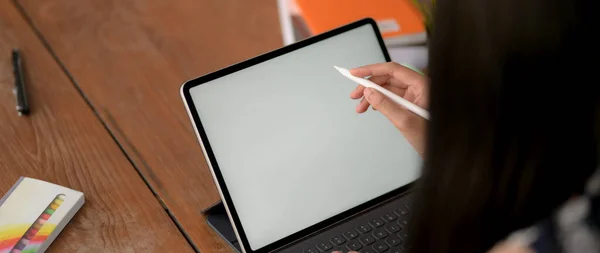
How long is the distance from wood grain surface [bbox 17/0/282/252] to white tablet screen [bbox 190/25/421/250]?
9cm

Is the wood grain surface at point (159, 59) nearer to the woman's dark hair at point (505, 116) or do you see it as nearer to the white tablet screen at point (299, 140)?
the white tablet screen at point (299, 140)

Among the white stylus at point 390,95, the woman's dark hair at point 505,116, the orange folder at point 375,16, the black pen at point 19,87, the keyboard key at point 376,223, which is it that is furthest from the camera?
the orange folder at point 375,16

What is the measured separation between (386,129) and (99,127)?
42 centimetres

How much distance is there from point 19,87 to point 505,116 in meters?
0.77

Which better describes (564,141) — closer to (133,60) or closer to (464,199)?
(464,199)

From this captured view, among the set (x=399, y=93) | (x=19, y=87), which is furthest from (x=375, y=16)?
(x=19, y=87)

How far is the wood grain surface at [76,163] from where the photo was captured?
84cm

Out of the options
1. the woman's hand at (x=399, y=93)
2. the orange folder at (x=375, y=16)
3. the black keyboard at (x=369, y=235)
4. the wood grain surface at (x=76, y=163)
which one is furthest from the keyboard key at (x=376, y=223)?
the orange folder at (x=375, y=16)

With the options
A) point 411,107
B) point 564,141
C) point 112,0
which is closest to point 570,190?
point 564,141

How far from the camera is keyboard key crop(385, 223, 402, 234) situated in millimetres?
847

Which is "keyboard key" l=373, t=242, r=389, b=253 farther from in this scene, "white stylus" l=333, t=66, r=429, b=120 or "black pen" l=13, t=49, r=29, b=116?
"black pen" l=13, t=49, r=29, b=116

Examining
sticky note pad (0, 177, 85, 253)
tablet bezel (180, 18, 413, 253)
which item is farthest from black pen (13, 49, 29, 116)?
tablet bezel (180, 18, 413, 253)

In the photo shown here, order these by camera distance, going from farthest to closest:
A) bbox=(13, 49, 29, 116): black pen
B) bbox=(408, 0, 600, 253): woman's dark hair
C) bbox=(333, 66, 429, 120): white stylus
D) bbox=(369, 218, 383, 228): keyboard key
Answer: bbox=(13, 49, 29, 116): black pen
bbox=(369, 218, 383, 228): keyboard key
bbox=(333, 66, 429, 120): white stylus
bbox=(408, 0, 600, 253): woman's dark hair

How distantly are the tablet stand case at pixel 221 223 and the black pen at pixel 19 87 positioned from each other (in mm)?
323
